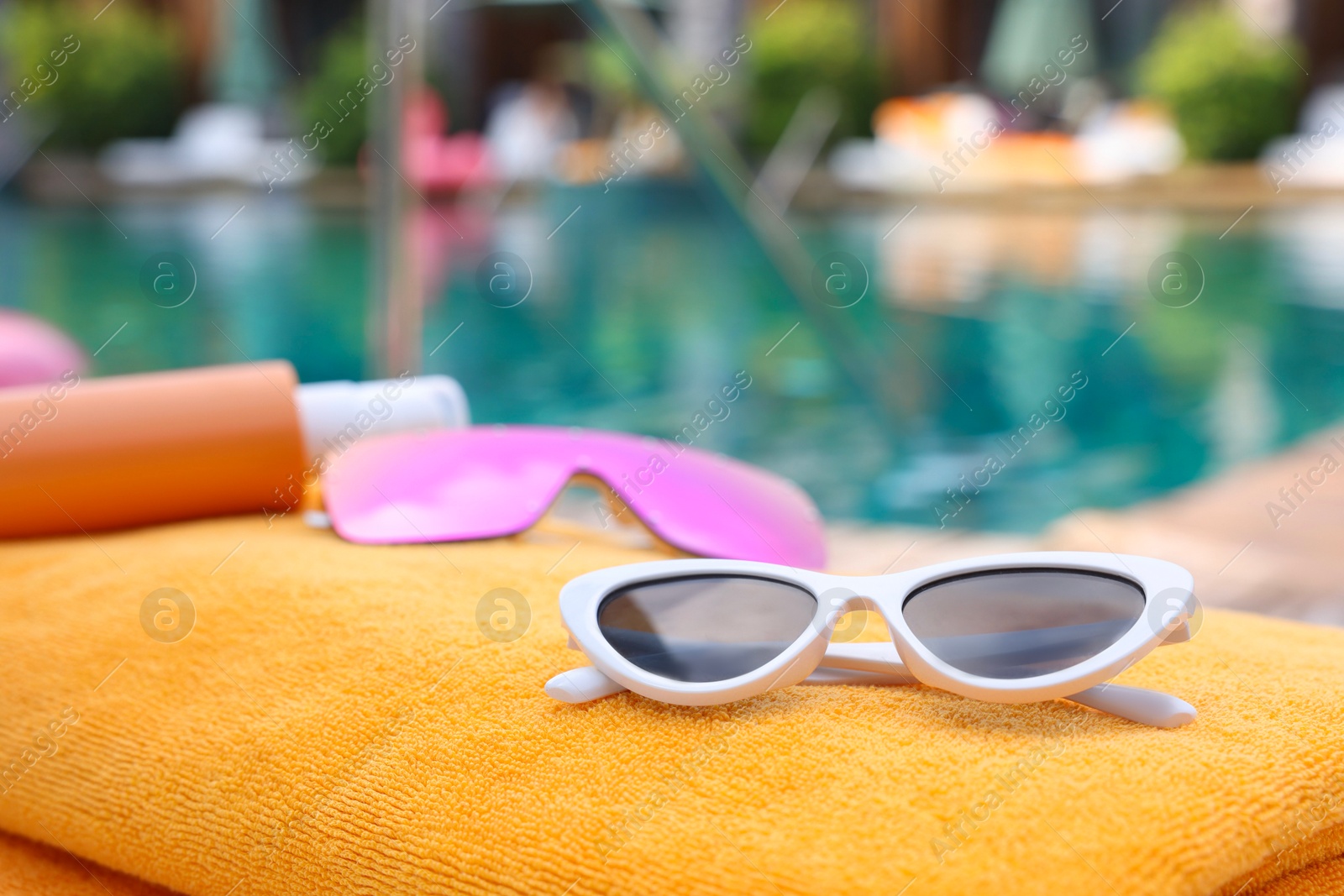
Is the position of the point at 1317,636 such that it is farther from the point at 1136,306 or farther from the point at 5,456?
the point at 1136,306

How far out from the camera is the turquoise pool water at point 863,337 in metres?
2.83

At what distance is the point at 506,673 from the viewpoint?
0.59 m

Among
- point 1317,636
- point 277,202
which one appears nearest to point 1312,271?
point 1317,636

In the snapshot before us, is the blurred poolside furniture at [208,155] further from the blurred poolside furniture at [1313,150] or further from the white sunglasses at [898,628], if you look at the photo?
the white sunglasses at [898,628]

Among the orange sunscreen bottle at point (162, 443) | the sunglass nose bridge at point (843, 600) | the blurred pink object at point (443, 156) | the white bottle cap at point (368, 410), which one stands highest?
the blurred pink object at point (443, 156)

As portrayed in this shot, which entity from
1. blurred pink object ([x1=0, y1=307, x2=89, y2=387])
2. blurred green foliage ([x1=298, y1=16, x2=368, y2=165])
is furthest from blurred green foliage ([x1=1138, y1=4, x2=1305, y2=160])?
blurred pink object ([x1=0, y1=307, x2=89, y2=387])

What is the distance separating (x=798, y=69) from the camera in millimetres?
10586

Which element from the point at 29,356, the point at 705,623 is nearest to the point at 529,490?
the point at 705,623

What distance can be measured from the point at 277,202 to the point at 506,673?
1043cm

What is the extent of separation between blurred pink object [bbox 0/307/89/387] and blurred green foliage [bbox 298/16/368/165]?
30.0ft

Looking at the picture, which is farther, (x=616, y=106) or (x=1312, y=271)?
(x=616, y=106)

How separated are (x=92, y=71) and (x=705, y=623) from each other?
38.7 ft

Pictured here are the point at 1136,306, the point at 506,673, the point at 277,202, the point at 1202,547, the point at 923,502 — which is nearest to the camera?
the point at 506,673

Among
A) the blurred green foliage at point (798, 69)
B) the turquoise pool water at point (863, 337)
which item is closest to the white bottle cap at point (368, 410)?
the turquoise pool water at point (863, 337)
